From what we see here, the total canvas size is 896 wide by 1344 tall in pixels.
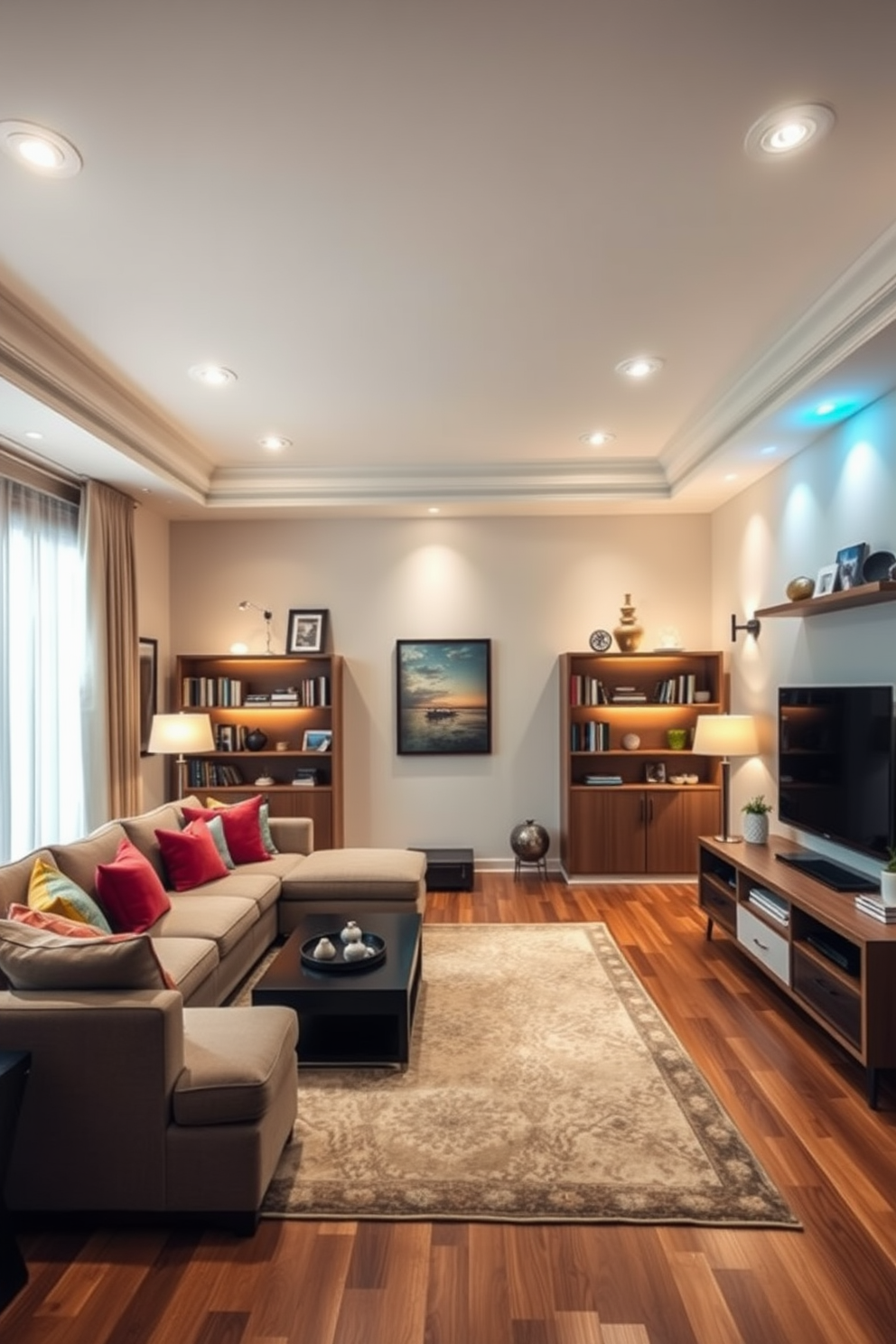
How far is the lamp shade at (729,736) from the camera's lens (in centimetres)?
450

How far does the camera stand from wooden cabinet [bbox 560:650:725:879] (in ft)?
17.8

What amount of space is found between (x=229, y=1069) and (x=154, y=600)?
428 cm

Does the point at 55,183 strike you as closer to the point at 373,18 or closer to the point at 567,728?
the point at 373,18

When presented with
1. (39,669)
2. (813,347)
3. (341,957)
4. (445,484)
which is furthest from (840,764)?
(39,669)

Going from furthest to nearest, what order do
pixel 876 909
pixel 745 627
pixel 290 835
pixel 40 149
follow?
pixel 745 627 → pixel 290 835 → pixel 876 909 → pixel 40 149

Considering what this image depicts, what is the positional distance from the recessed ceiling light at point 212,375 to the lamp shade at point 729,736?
134 inches

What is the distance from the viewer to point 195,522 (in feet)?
19.3

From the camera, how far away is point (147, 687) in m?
5.37

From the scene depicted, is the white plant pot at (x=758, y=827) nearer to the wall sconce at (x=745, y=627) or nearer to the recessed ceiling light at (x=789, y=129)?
the wall sconce at (x=745, y=627)

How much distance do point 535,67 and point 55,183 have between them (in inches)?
58.0

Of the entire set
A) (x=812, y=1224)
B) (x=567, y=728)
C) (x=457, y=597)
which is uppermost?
(x=457, y=597)

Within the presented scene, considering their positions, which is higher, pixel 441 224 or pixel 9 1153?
pixel 441 224

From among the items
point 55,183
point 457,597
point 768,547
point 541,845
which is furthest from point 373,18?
point 541,845

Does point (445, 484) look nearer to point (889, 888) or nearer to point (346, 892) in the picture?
point (346, 892)
